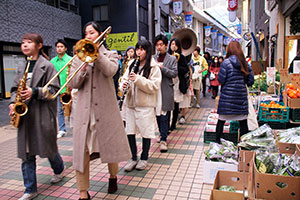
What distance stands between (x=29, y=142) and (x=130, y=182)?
4.61ft

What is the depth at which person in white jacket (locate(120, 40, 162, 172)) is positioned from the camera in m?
3.99

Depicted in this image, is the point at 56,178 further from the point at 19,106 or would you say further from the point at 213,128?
the point at 213,128

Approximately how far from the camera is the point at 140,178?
3.87m

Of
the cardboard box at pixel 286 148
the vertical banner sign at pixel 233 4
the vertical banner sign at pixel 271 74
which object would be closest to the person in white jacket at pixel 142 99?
the cardboard box at pixel 286 148

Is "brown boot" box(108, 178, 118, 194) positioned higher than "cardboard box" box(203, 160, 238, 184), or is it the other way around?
"cardboard box" box(203, 160, 238, 184)

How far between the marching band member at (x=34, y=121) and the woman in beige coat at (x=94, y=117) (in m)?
0.50

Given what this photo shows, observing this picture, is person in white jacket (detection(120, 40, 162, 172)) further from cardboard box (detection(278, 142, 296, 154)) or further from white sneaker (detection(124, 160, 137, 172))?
cardboard box (detection(278, 142, 296, 154))

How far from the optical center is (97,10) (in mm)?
22016

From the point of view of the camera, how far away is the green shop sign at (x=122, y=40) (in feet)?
69.6

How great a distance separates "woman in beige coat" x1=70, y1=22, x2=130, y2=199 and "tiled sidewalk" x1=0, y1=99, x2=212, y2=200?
2.22ft

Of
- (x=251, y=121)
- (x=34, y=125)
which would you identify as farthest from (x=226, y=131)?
(x=34, y=125)

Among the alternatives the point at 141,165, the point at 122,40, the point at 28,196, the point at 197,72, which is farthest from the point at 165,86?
the point at 122,40

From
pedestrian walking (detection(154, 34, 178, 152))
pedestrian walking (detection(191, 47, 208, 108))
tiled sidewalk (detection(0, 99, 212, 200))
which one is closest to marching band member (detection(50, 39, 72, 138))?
tiled sidewalk (detection(0, 99, 212, 200))

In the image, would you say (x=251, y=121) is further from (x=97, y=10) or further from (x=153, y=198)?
(x=97, y=10)
